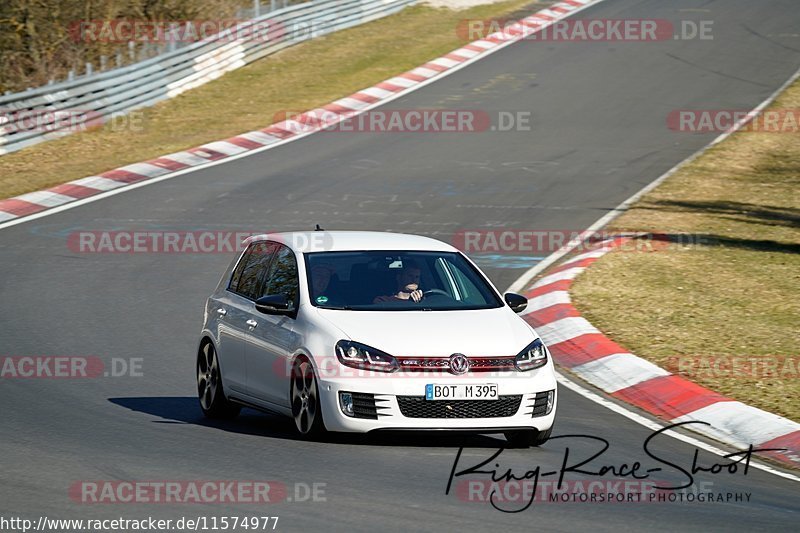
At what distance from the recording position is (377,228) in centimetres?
2017

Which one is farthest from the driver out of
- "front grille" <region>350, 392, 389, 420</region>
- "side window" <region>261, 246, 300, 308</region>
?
"front grille" <region>350, 392, 389, 420</region>

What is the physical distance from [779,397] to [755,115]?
62.2ft

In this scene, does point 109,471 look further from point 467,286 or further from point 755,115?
point 755,115

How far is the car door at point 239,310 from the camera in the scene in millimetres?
11070

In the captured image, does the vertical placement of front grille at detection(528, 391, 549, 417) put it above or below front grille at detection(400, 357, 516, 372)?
below

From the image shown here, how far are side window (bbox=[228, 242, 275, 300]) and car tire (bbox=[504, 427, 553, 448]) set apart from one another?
2.43m

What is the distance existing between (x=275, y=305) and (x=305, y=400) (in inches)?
31.5

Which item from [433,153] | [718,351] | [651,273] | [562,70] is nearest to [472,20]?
[562,70]

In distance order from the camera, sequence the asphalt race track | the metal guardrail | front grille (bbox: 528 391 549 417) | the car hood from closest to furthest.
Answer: the asphalt race track
the car hood
front grille (bbox: 528 391 549 417)
the metal guardrail

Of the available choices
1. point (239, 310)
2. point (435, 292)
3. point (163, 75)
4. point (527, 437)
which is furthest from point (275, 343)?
point (163, 75)

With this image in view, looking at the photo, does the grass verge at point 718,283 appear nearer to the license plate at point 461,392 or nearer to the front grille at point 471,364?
the front grille at point 471,364

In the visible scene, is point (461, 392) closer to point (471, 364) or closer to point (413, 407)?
point (471, 364)

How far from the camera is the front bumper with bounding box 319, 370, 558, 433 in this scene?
31.7ft

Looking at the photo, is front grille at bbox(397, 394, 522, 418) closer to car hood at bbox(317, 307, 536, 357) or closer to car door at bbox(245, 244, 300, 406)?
car hood at bbox(317, 307, 536, 357)
